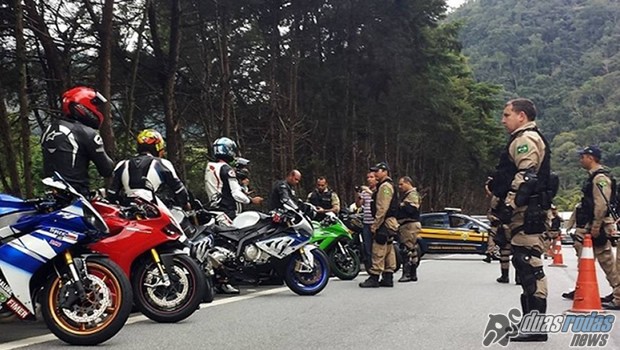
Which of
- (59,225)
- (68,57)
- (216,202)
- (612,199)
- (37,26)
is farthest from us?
(68,57)

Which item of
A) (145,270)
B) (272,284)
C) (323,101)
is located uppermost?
(323,101)

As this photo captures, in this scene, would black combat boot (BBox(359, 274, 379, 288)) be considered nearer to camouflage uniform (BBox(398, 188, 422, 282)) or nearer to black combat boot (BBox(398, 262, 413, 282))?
black combat boot (BBox(398, 262, 413, 282))

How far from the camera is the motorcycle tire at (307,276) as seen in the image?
9.57 metres

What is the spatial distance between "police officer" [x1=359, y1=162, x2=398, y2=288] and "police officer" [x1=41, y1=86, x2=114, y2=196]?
5425mm

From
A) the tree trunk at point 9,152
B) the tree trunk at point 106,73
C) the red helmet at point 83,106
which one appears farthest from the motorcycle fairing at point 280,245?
the tree trunk at point 9,152

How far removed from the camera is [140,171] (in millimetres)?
7828

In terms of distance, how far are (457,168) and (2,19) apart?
3768 cm

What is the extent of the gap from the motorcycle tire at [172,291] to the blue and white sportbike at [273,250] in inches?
96.6

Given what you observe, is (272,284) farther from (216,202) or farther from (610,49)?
(610,49)

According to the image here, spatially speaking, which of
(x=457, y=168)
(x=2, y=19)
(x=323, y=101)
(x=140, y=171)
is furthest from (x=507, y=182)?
(x=457, y=168)

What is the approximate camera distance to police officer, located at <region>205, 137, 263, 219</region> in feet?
32.4

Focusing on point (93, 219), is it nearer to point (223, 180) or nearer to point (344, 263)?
point (223, 180)

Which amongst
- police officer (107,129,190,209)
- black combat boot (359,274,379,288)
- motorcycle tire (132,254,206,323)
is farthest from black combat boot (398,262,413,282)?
motorcycle tire (132,254,206,323)

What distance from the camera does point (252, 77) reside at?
24875 mm
